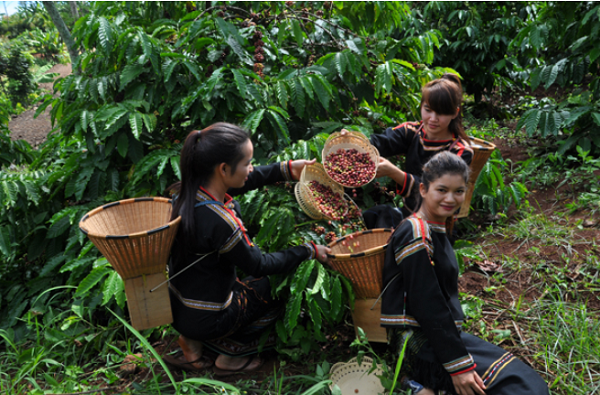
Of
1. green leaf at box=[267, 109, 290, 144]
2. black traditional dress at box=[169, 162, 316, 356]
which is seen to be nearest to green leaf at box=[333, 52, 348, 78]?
green leaf at box=[267, 109, 290, 144]

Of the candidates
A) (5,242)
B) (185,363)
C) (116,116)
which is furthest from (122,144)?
(185,363)

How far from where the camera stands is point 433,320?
173 cm

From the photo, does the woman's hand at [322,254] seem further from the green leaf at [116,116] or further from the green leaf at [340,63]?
the green leaf at [116,116]

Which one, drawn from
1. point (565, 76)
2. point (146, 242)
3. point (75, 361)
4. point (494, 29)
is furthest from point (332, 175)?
point (494, 29)

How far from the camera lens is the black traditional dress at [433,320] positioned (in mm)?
1717

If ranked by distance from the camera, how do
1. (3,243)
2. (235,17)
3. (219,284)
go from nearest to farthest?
(219,284)
(3,243)
(235,17)

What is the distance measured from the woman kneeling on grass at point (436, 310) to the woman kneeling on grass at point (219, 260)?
49 centimetres

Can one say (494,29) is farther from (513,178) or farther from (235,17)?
(235,17)

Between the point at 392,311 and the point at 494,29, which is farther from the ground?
the point at 494,29

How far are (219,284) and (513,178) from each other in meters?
3.40

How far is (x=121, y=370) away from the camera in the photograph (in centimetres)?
242

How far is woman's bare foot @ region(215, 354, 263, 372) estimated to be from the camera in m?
2.30

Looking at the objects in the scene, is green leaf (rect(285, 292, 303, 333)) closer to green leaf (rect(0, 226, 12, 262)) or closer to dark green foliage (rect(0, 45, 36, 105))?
green leaf (rect(0, 226, 12, 262))

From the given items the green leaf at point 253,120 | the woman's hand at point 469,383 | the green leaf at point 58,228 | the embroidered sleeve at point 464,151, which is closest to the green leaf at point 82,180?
the green leaf at point 58,228
